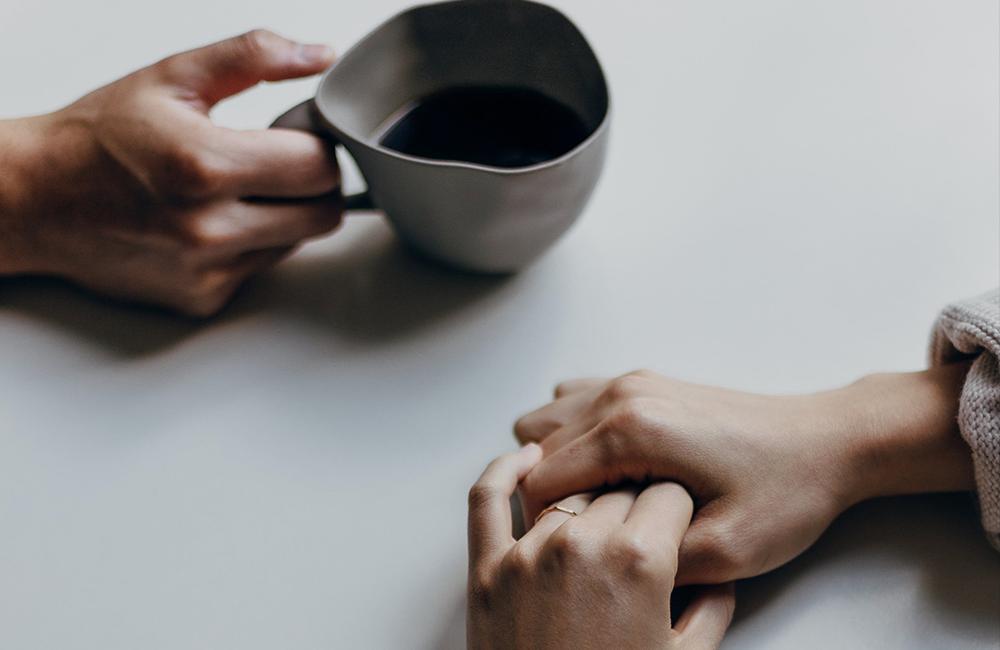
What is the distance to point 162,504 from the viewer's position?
24.1 inches

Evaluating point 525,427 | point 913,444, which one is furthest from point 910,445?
point 525,427

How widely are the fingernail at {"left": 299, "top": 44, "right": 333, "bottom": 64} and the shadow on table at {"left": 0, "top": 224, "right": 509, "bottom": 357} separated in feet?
0.50

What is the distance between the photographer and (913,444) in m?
0.57

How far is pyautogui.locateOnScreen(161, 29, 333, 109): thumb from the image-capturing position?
2.17 feet

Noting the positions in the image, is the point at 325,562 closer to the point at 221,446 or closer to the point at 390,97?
the point at 221,446

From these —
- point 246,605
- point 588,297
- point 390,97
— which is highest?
point 390,97

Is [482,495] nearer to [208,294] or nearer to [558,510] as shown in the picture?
[558,510]

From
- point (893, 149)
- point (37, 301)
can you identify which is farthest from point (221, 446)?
point (893, 149)

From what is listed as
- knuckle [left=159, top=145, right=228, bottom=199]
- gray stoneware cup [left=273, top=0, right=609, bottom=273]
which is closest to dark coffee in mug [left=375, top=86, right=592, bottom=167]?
gray stoneware cup [left=273, top=0, right=609, bottom=273]

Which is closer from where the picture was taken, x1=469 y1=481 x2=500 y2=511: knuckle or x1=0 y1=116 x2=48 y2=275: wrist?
x1=469 y1=481 x2=500 y2=511: knuckle

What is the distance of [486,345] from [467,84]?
21cm

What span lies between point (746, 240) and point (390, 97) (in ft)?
0.99

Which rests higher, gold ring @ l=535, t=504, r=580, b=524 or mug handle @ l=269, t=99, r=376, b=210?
mug handle @ l=269, t=99, r=376, b=210

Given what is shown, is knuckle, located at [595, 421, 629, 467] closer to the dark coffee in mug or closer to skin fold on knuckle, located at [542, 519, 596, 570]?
skin fold on knuckle, located at [542, 519, 596, 570]
